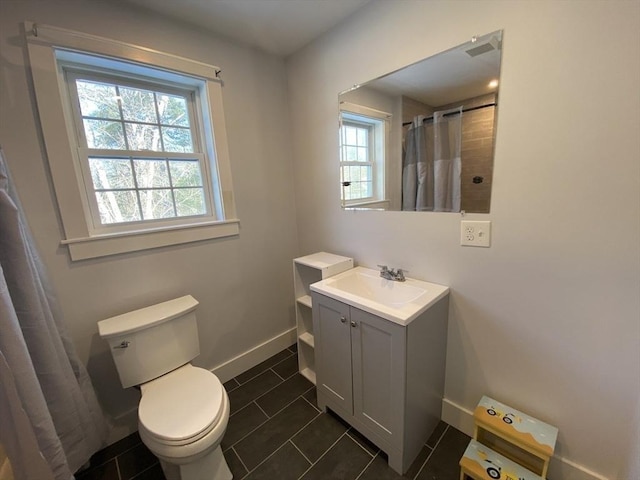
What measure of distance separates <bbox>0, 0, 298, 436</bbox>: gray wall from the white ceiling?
8 cm

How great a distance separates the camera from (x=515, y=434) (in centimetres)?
117

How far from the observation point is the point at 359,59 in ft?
5.41

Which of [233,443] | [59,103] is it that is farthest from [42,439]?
[59,103]

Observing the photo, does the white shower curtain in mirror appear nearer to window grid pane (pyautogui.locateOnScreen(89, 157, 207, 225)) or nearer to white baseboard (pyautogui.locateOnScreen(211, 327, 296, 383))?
window grid pane (pyautogui.locateOnScreen(89, 157, 207, 225))

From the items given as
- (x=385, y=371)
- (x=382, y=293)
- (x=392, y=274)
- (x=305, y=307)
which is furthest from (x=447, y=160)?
(x=305, y=307)

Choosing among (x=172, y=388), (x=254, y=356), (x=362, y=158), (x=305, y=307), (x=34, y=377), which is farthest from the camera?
(x=254, y=356)

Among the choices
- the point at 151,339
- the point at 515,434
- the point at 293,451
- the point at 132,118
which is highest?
the point at 132,118

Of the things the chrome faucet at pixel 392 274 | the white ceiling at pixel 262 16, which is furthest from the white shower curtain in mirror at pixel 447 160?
the white ceiling at pixel 262 16

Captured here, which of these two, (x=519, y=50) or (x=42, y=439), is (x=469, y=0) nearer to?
(x=519, y=50)

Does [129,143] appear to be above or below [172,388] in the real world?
above

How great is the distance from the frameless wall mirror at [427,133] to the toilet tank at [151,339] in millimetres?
1355

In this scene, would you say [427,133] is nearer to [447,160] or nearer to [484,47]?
[447,160]

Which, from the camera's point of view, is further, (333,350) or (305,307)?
(305,307)

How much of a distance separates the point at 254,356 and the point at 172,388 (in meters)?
0.88
